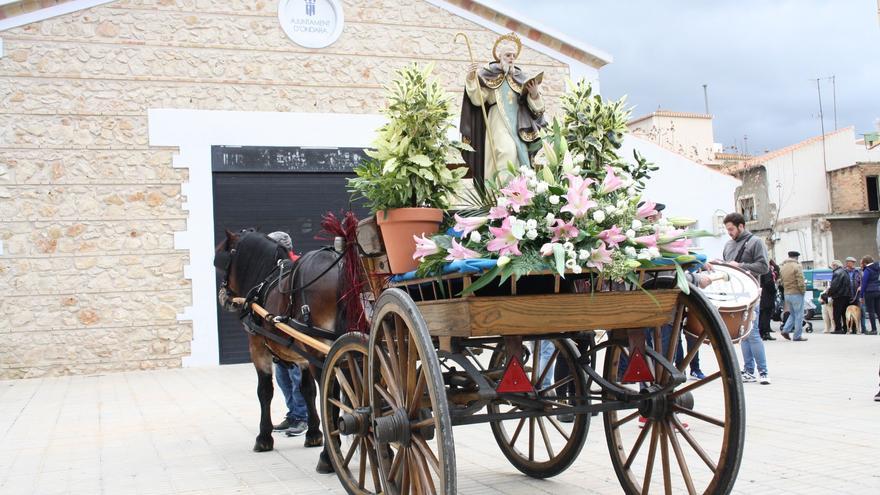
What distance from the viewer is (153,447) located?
7.18 m

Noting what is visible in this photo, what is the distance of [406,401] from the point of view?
13.4ft

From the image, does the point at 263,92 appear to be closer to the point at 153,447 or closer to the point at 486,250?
the point at 153,447

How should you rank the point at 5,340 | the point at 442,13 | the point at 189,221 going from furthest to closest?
the point at 442,13 → the point at 189,221 → the point at 5,340

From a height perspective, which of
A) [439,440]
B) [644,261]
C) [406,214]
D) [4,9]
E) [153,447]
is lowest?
[153,447]

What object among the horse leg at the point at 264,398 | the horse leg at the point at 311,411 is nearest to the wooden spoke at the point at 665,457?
the horse leg at the point at 311,411

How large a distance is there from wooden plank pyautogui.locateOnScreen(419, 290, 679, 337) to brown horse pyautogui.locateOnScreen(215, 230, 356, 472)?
254cm

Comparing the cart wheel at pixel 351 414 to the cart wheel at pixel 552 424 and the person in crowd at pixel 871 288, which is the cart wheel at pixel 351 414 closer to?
the cart wheel at pixel 552 424

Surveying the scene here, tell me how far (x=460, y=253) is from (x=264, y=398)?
12.2 feet

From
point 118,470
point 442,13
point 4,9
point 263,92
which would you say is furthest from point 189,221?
point 118,470

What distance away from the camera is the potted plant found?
428 cm

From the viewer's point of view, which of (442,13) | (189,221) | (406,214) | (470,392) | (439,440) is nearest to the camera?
(439,440)

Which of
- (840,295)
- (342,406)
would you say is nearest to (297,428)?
(342,406)

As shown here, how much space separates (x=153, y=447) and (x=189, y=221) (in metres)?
6.89

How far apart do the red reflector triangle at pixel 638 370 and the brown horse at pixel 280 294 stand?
8.39ft
